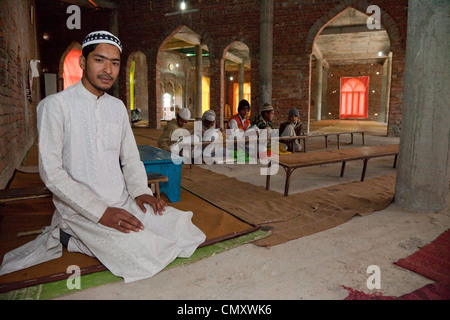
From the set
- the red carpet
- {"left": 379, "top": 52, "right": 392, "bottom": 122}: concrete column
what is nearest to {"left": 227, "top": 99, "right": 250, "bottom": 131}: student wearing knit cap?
the red carpet

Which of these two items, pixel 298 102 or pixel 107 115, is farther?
pixel 298 102

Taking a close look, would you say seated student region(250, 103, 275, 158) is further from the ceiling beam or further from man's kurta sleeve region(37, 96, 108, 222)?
the ceiling beam

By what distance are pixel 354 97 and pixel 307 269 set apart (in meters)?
22.5

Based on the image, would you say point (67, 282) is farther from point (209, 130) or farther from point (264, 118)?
point (264, 118)

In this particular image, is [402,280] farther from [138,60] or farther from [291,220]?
[138,60]

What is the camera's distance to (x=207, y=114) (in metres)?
5.98

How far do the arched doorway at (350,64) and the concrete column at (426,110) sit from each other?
9.65 metres

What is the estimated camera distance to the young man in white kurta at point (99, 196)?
1944 millimetres

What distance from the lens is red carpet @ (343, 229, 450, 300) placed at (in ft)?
6.23

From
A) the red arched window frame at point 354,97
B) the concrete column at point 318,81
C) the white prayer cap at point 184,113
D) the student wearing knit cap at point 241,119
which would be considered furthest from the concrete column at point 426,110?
the red arched window frame at point 354,97

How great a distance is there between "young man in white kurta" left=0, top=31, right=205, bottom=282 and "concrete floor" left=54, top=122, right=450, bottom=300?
0.51 ft

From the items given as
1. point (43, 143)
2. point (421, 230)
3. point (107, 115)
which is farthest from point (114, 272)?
point (421, 230)

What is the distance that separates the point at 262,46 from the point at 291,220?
8510 mm

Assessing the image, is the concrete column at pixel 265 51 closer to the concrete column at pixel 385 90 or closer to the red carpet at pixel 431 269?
the red carpet at pixel 431 269
